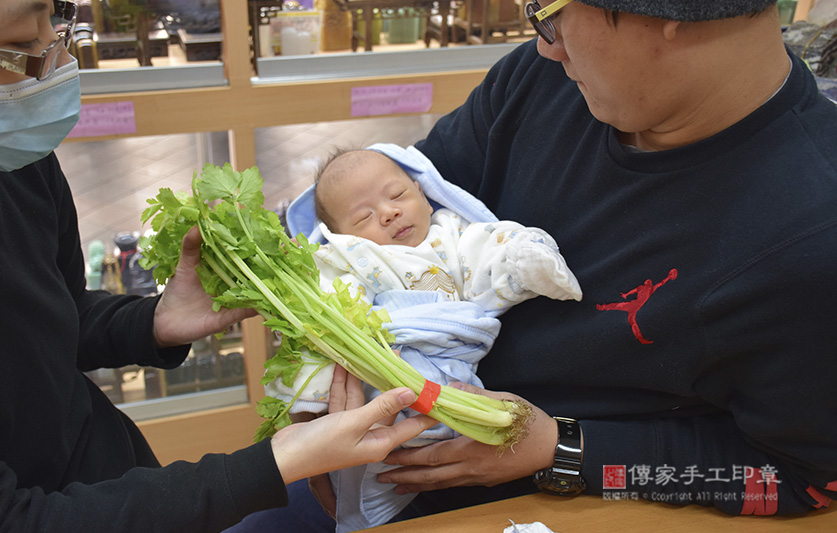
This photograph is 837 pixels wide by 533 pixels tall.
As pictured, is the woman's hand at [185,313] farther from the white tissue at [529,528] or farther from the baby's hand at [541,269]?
the white tissue at [529,528]

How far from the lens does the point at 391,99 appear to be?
9.16ft

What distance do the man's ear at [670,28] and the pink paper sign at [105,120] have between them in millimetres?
1939

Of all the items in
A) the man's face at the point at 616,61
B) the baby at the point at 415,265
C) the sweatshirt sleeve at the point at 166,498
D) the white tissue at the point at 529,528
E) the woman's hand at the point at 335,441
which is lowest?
the white tissue at the point at 529,528

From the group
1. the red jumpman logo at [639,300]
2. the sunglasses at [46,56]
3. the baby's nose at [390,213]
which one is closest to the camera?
the sunglasses at [46,56]

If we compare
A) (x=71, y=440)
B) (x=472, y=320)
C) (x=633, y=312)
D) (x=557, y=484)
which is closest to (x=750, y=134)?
(x=633, y=312)

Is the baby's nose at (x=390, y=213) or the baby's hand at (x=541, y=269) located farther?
the baby's nose at (x=390, y=213)

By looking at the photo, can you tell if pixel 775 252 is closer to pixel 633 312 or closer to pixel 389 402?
pixel 633 312

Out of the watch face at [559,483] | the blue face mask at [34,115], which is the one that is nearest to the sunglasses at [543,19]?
the watch face at [559,483]

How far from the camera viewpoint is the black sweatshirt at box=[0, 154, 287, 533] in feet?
3.92

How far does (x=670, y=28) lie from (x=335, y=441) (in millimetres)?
890

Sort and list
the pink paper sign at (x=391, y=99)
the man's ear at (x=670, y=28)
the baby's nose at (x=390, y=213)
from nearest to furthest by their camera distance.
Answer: the man's ear at (x=670, y=28) < the baby's nose at (x=390, y=213) < the pink paper sign at (x=391, y=99)

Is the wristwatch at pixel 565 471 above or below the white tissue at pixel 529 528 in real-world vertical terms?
above

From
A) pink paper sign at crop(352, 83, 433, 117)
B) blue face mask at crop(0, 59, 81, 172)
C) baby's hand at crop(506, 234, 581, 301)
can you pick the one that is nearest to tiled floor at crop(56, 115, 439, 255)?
pink paper sign at crop(352, 83, 433, 117)

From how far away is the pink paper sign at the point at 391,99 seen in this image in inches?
108
